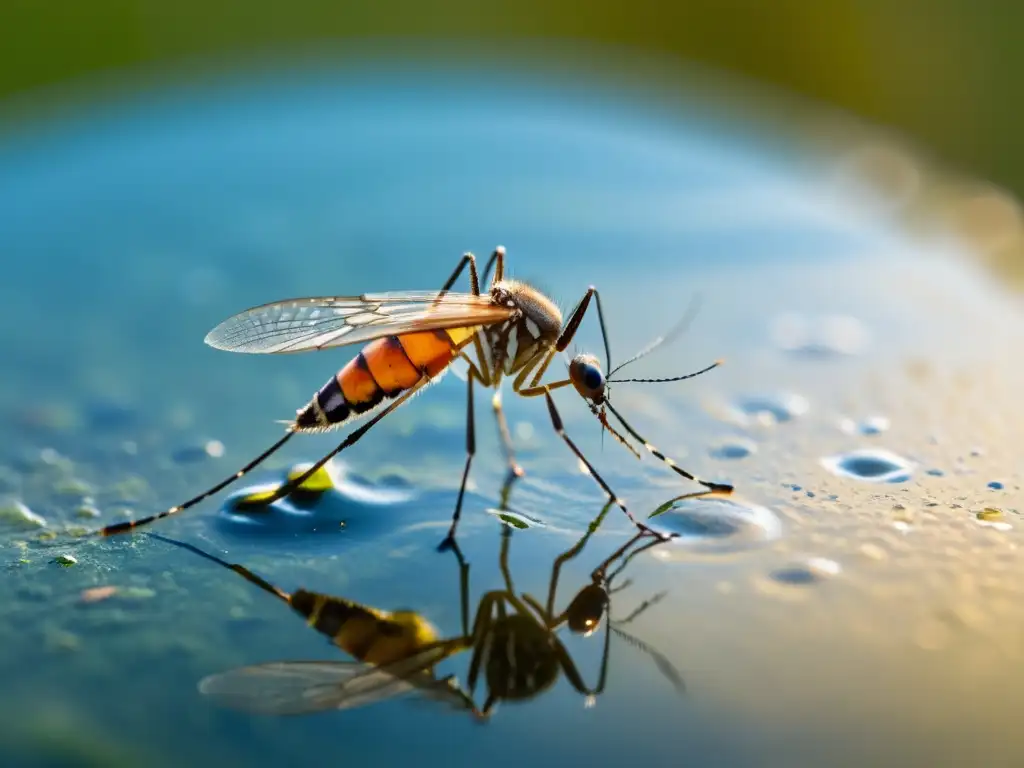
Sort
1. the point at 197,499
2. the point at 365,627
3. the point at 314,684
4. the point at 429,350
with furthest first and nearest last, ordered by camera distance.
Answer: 1. the point at 429,350
2. the point at 197,499
3. the point at 365,627
4. the point at 314,684

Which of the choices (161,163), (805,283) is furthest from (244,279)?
(805,283)

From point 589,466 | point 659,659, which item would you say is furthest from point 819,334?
point 659,659

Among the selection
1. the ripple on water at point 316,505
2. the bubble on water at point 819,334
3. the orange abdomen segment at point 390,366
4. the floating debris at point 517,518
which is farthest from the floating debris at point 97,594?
the bubble on water at point 819,334

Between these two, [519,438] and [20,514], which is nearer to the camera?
[20,514]

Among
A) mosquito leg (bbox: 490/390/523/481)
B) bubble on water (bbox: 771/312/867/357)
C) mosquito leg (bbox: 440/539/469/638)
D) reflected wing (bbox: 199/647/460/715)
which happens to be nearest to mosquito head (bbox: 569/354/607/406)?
mosquito leg (bbox: 490/390/523/481)

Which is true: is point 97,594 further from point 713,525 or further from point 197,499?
point 713,525

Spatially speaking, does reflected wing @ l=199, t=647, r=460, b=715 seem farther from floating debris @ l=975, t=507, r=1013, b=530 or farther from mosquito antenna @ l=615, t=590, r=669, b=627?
floating debris @ l=975, t=507, r=1013, b=530
